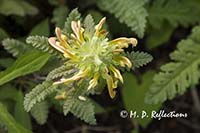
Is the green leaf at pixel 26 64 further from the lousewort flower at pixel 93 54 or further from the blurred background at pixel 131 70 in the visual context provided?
the lousewort flower at pixel 93 54

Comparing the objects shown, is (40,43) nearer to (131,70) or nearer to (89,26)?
(89,26)

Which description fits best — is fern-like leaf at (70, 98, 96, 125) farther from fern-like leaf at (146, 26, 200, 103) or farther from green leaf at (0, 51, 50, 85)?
fern-like leaf at (146, 26, 200, 103)

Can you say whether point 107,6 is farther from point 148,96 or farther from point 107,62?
point 107,62

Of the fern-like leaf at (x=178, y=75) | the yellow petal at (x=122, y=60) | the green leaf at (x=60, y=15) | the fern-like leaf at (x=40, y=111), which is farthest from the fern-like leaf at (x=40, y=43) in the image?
the fern-like leaf at (x=178, y=75)

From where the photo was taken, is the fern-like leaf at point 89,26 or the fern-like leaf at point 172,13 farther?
the fern-like leaf at point 172,13

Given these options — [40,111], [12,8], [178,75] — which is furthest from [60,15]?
[178,75]

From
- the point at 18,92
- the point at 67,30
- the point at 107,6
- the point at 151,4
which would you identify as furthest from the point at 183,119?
the point at 67,30
